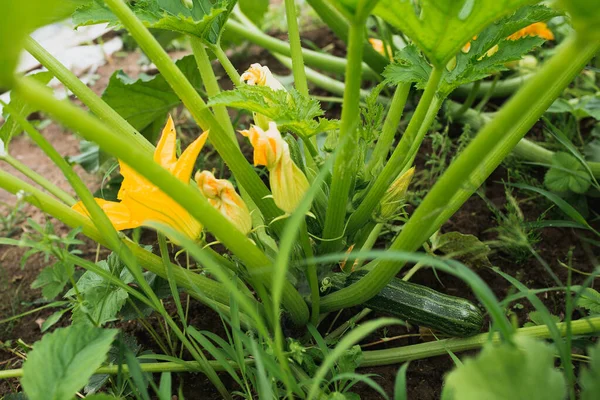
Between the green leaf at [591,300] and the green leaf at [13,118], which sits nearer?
the green leaf at [591,300]

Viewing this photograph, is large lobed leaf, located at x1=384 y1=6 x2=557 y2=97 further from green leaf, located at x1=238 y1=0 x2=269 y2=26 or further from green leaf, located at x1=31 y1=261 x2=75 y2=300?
green leaf, located at x1=238 y1=0 x2=269 y2=26

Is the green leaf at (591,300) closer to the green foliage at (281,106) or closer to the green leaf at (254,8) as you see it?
the green foliage at (281,106)

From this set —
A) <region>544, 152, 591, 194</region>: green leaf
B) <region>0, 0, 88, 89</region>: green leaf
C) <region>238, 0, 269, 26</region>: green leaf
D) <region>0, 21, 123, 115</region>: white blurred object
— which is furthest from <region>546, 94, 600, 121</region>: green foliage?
<region>0, 21, 123, 115</region>: white blurred object

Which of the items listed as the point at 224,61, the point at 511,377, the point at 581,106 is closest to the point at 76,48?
the point at 224,61

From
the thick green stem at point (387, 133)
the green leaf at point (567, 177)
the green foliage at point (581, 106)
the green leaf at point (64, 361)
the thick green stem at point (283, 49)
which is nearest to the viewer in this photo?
the green leaf at point (64, 361)

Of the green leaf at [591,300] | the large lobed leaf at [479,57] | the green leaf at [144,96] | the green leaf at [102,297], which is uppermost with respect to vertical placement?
the large lobed leaf at [479,57]

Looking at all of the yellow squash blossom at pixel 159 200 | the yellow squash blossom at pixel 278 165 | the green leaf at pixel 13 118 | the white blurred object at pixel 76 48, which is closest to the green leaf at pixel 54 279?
the yellow squash blossom at pixel 159 200

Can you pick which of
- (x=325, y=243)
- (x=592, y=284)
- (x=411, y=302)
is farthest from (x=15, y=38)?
(x=592, y=284)
